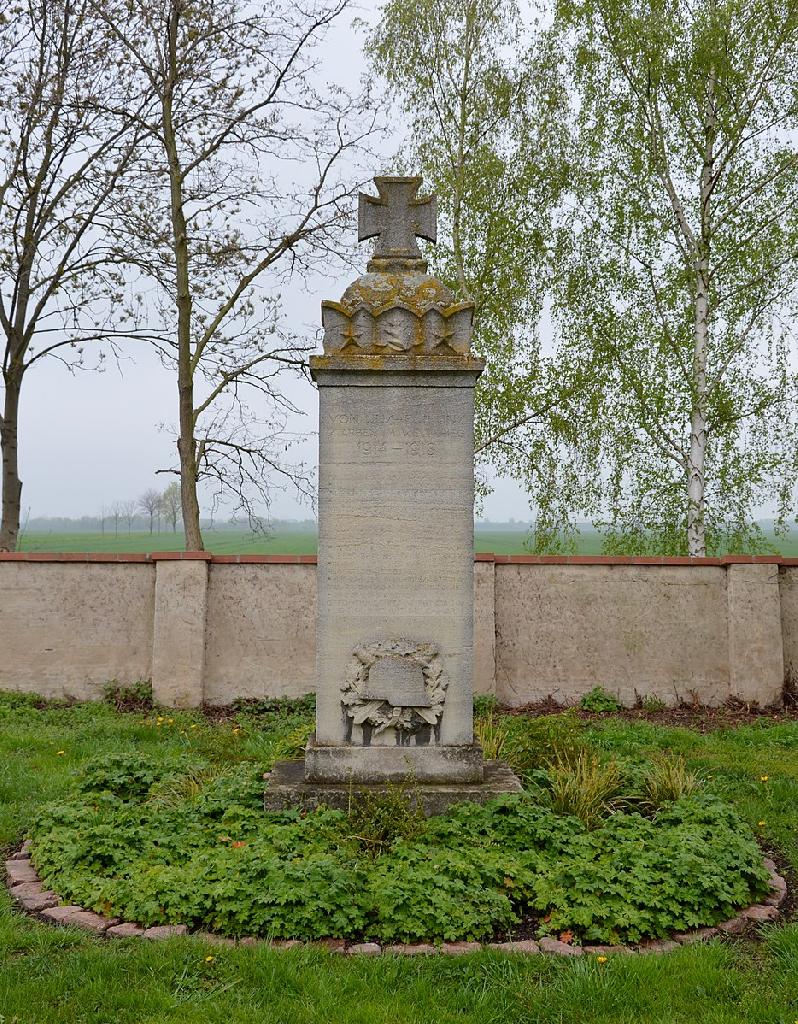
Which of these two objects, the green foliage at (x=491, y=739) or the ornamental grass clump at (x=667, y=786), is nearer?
the ornamental grass clump at (x=667, y=786)

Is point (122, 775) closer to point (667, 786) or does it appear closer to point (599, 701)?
point (667, 786)

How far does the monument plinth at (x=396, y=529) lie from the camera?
17.8 feet

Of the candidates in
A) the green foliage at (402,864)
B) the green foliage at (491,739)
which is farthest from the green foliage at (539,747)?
the green foliage at (402,864)

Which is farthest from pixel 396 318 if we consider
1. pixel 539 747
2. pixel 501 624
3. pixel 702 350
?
pixel 702 350

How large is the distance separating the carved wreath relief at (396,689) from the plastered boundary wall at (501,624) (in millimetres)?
4725

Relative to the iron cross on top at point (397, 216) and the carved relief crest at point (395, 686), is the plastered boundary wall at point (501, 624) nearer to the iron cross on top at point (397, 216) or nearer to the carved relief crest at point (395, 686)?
the carved relief crest at point (395, 686)

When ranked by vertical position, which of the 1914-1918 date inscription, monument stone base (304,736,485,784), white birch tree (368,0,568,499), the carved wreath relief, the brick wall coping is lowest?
monument stone base (304,736,485,784)

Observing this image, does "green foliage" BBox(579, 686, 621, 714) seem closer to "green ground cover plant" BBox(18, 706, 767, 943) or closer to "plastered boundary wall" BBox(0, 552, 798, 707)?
"plastered boundary wall" BBox(0, 552, 798, 707)

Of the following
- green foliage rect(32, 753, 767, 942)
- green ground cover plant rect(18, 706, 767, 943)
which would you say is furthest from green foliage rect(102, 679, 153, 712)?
green foliage rect(32, 753, 767, 942)

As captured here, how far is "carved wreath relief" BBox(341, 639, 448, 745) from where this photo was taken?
5.39 m

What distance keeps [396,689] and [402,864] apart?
1147mm

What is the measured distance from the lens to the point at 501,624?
404 inches

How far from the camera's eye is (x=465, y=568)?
216 inches

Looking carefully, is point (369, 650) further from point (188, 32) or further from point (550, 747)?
point (188, 32)
